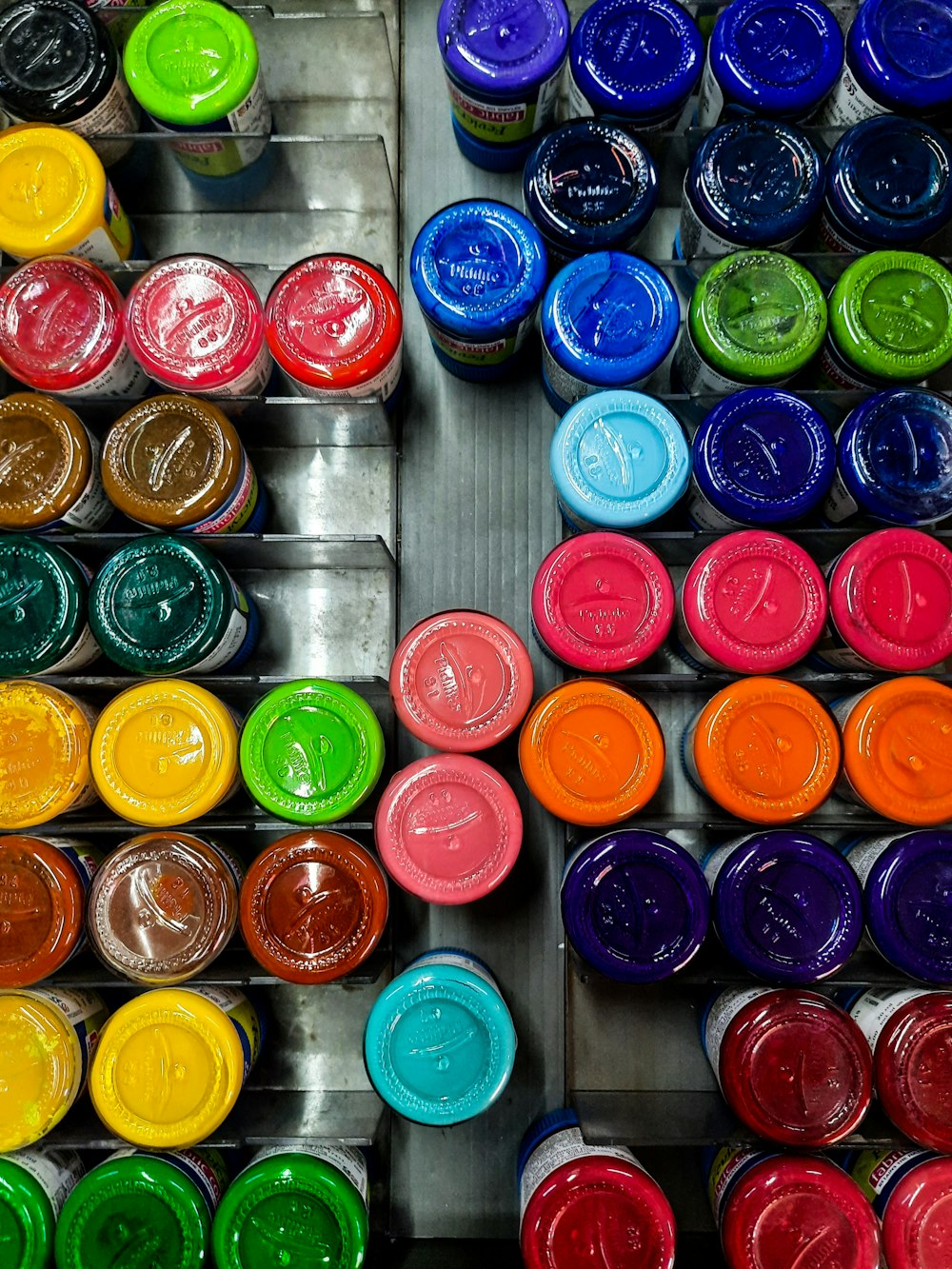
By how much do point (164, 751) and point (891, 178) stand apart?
1330 mm

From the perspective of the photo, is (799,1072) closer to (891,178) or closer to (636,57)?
(891,178)

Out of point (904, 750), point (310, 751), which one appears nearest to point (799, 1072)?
point (904, 750)

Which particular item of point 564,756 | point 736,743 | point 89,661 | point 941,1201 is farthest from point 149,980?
point 941,1201

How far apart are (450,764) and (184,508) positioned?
51cm

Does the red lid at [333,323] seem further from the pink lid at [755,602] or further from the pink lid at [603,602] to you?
the pink lid at [755,602]

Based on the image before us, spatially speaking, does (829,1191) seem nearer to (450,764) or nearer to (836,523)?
(450,764)

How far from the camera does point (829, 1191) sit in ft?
3.39

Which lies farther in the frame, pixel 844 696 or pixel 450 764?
Result: pixel 844 696

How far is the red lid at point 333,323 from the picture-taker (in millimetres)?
1164

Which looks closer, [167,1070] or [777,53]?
[167,1070]

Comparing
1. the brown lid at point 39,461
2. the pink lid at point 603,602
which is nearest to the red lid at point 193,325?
the brown lid at point 39,461

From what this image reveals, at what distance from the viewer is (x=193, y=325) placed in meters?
1.18

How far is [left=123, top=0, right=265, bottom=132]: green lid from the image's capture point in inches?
48.0

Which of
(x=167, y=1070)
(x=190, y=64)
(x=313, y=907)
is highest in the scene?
(x=190, y=64)
